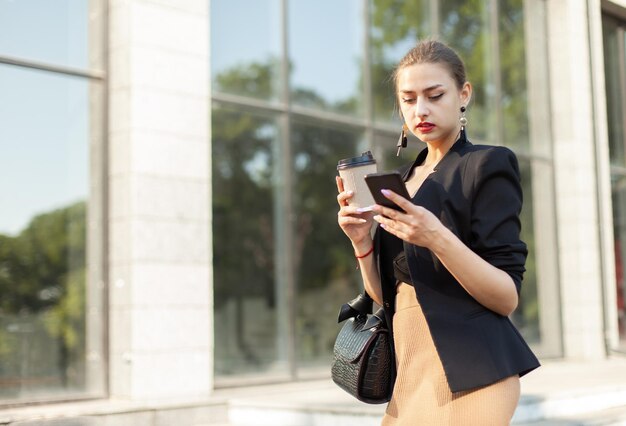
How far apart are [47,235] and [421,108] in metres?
5.81

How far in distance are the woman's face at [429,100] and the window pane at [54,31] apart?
5715mm

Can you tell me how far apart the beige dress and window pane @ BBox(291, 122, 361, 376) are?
7037 mm

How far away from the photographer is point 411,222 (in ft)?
6.19

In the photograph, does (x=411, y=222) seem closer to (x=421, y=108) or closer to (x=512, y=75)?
(x=421, y=108)

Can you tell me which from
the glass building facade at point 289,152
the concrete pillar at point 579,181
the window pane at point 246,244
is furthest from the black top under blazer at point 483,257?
the concrete pillar at point 579,181

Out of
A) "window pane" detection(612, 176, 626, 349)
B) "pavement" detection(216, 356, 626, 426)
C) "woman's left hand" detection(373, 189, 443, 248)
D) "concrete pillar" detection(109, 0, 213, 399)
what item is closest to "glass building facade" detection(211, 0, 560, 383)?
"pavement" detection(216, 356, 626, 426)

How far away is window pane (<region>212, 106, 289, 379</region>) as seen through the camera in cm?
871

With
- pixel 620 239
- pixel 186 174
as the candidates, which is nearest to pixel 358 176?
pixel 186 174

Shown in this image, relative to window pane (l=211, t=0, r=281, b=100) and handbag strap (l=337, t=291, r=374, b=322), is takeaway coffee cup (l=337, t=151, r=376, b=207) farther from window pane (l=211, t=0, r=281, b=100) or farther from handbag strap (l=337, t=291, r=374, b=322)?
window pane (l=211, t=0, r=281, b=100)

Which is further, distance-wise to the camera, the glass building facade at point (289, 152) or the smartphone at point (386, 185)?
the glass building facade at point (289, 152)

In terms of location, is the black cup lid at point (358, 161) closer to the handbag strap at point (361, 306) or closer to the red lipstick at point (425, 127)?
the red lipstick at point (425, 127)

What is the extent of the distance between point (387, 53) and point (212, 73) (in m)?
2.80

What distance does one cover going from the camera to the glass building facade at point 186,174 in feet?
23.8

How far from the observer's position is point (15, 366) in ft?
23.2
